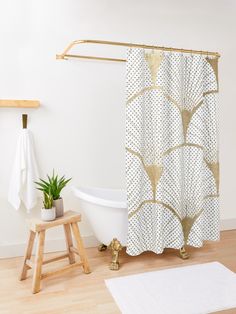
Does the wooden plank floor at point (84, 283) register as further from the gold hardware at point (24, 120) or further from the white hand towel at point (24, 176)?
the gold hardware at point (24, 120)

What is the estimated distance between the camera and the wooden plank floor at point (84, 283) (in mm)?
1792

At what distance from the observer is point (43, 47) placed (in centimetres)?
257

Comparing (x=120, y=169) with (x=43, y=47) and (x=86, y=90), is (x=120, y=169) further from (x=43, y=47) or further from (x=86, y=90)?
(x=43, y=47)

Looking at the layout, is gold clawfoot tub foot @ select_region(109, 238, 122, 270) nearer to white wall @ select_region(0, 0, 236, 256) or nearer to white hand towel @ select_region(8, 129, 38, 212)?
white wall @ select_region(0, 0, 236, 256)

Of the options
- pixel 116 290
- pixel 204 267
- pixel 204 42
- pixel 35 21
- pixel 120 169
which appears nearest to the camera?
pixel 116 290

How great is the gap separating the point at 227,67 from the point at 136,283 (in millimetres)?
2376

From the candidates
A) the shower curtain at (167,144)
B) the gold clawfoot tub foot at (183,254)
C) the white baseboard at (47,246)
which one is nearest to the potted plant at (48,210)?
the shower curtain at (167,144)

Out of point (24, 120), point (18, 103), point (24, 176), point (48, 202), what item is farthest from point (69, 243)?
point (18, 103)

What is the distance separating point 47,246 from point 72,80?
4.91 ft

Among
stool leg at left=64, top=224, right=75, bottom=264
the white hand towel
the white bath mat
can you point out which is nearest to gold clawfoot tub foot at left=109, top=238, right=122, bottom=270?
the white bath mat

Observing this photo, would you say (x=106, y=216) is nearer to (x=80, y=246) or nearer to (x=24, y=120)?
(x=80, y=246)

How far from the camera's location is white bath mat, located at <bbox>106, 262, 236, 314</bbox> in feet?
5.85

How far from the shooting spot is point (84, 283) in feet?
6.81

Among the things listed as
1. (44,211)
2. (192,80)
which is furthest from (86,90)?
(44,211)
